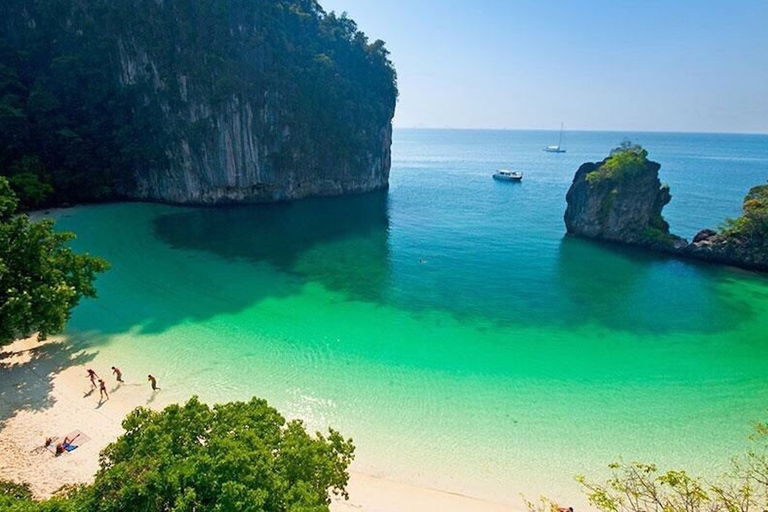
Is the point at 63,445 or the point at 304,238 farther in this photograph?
the point at 304,238

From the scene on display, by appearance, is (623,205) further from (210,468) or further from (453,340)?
(210,468)

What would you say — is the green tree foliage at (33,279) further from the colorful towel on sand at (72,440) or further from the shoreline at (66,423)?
the colorful towel on sand at (72,440)

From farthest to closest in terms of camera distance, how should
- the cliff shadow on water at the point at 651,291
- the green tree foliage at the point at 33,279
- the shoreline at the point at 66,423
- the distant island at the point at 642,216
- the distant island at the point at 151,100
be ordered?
the distant island at the point at 151,100, the distant island at the point at 642,216, the cliff shadow on water at the point at 651,291, the green tree foliage at the point at 33,279, the shoreline at the point at 66,423

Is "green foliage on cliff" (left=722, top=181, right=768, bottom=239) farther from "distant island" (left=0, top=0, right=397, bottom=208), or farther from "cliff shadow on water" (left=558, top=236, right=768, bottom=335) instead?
"distant island" (left=0, top=0, right=397, bottom=208)

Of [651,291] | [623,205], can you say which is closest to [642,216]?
[623,205]

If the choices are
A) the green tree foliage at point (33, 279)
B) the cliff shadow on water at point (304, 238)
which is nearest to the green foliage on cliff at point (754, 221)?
the cliff shadow on water at point (304, 238)

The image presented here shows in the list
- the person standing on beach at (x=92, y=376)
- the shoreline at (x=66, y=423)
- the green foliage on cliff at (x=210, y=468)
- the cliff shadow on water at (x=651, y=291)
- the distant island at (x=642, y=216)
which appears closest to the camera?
the green foliage on cliff at (x=210, y=468)
